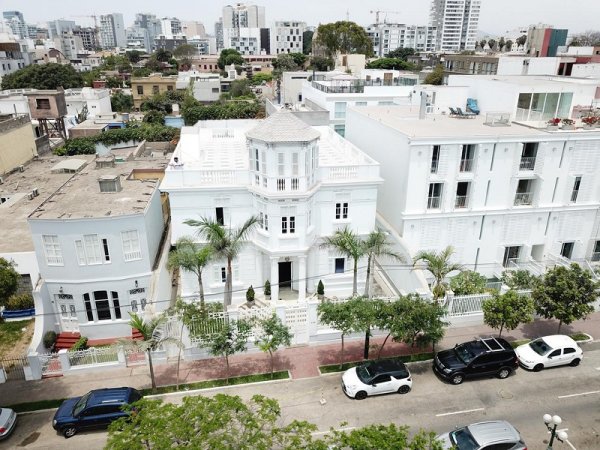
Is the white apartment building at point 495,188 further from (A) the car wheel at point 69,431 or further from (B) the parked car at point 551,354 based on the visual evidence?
(A) the car wheel at point 69,431

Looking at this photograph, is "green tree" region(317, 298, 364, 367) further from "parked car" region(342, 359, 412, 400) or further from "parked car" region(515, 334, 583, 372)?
"parked car" region(515, 334, 583, 372)

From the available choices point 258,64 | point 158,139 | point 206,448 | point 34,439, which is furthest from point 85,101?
point 258,64

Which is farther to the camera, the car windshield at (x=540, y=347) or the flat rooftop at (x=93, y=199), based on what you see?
the flat rooftop at (x=93, y=199)

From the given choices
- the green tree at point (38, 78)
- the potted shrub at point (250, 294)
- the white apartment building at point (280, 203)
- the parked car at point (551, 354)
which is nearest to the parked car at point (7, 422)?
the white apartment building at point (280, 203)

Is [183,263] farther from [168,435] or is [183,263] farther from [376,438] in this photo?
[376,438]

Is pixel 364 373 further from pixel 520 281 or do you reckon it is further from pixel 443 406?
pixel 520 281
